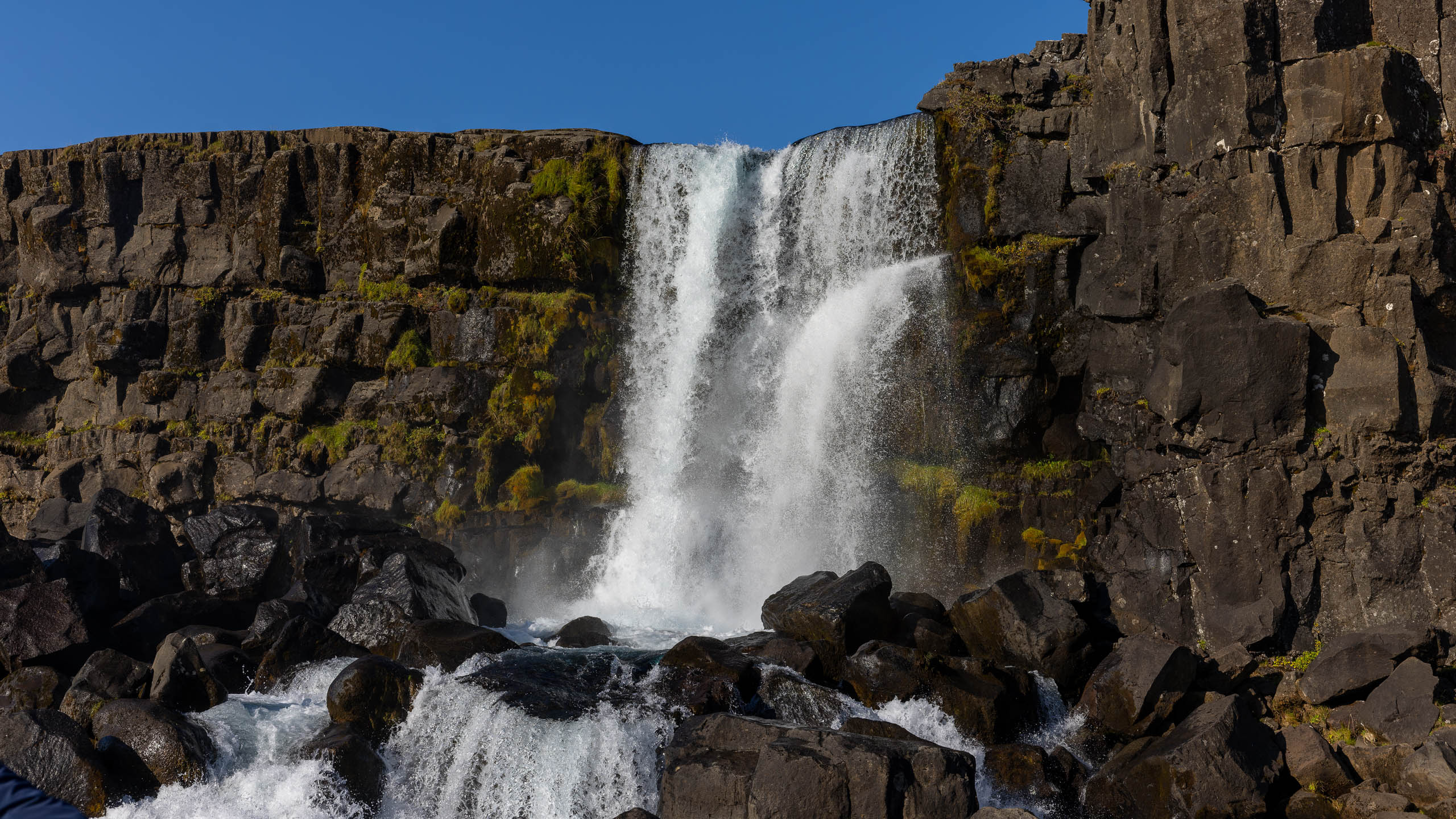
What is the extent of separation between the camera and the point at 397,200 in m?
26.6

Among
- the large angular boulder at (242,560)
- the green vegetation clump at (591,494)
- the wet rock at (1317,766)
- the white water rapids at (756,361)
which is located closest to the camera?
the wet rock at (1317,766)

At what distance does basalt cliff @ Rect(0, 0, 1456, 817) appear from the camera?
12.3m

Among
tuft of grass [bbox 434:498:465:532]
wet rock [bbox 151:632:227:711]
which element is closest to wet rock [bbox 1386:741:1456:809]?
wet rock [bbox 151:632:227:711]

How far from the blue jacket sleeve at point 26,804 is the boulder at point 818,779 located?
24.1 ft

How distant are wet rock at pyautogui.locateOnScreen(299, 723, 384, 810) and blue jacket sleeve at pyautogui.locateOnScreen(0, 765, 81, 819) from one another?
28.9ft

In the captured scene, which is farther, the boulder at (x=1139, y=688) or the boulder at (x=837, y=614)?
the boulder at (x=837, y=614)

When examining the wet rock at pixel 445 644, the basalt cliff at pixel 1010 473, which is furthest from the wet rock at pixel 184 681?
the wet rock at pixel 445 644

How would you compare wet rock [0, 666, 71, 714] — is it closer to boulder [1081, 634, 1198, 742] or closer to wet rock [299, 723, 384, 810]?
wet rock [299, 723, 384, 810]

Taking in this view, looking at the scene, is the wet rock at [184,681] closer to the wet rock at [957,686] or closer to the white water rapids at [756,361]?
the white water rapids at [756,361]

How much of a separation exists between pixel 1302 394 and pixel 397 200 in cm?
2087

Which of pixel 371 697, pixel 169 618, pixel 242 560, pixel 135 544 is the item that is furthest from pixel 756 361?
pixel 135 544

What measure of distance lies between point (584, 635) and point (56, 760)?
8125 mm

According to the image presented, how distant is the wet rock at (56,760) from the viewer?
37.7ft

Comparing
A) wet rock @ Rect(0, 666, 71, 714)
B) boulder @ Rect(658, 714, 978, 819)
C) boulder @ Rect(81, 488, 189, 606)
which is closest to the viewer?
boulder @ Rect(658, 714, 978, 819)
